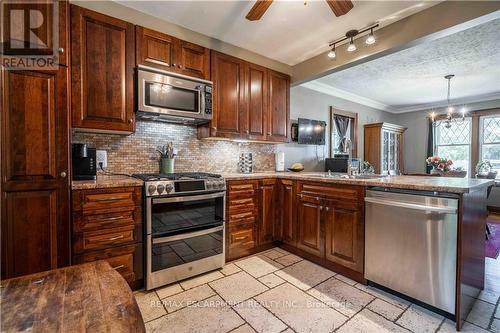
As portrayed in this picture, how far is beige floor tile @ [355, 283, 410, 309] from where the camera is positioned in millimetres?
1888

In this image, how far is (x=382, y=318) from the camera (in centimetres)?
172

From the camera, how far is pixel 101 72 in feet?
6.84

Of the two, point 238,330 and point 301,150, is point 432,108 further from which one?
point 238,330

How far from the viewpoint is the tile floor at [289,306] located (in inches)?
64.3

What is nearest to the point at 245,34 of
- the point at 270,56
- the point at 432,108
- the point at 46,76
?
the point at 270,56

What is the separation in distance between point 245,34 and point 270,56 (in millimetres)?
660

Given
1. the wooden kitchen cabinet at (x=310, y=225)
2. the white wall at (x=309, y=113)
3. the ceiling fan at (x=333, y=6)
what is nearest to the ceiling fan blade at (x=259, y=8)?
the ceiling fan at (x=333, y=6)

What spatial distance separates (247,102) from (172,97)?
1006 millimetres

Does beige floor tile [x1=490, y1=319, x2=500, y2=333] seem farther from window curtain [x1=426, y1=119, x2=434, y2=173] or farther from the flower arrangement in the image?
window curtain [x1=426, y1=119, x2=434, y2=173]

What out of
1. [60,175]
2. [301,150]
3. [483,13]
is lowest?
[60,175]

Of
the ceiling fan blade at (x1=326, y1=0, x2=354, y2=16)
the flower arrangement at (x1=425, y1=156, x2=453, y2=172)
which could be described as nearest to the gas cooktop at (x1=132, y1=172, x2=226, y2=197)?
the ceiling fan blade at (x1=326, y1=0, x2=354, y2=16)

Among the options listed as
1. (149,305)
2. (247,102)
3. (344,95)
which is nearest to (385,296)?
(149,305)

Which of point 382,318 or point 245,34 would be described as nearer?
point 382,318

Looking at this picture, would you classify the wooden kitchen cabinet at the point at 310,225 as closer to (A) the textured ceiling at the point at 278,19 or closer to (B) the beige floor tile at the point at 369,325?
(B) the beige floor tile at the point at 369,325
